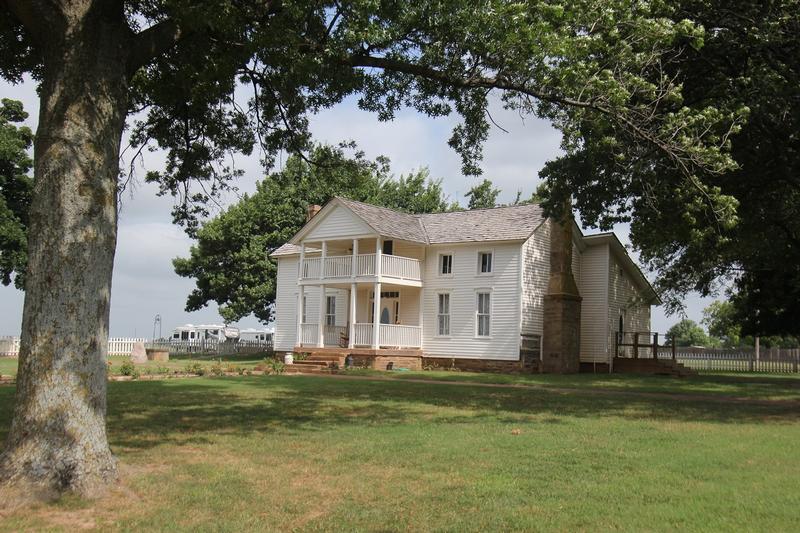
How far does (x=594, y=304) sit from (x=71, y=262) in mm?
28533

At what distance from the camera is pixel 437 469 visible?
8422 mm

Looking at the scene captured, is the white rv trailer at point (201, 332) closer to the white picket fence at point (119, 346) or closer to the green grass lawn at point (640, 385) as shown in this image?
the white picket fence at point (119, 346)

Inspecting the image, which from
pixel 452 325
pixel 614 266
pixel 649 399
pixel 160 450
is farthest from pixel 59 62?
Answer: pixel 614 266

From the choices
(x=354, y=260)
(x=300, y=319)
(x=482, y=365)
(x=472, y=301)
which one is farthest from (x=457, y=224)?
(x=300, y=319)

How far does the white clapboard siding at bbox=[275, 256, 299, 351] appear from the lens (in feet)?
125

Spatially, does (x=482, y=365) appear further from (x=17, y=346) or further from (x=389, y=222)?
(x=17, y=346)

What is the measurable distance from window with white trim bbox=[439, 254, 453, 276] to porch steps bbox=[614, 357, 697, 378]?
8.29 meters

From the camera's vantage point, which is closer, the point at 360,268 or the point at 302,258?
the point at 360,268

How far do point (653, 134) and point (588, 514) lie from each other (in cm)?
630

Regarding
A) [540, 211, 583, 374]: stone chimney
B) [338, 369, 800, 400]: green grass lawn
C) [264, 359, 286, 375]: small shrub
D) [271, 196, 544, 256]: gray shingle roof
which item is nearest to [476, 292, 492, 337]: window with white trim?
[540, 211, 583, 374]: stone chimney

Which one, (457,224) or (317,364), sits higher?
(457,224)

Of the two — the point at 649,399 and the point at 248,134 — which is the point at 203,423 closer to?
the point at 248,134

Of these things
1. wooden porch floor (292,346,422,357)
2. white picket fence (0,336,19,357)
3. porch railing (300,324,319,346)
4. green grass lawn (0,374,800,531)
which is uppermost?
porch railing (300,324,319,346)

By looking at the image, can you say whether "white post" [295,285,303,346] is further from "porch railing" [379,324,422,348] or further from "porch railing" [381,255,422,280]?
"porch railing" [381,255,422,280]
